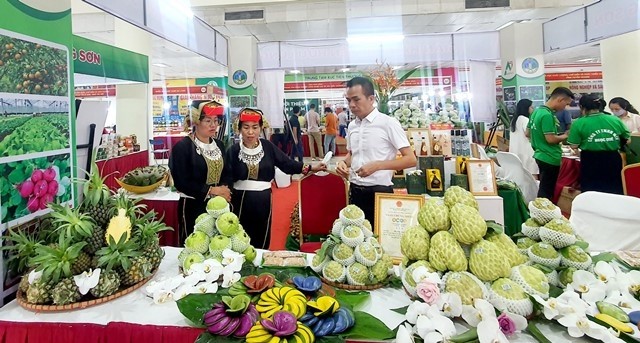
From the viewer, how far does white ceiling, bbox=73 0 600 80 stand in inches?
285

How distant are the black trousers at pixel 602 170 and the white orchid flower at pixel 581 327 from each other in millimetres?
3293

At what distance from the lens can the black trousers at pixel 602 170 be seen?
12.0 ft

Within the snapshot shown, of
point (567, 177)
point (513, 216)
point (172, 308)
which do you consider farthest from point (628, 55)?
point (172, 308)

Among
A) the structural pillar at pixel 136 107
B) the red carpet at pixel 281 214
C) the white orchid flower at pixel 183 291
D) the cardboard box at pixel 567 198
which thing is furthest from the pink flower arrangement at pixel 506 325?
the structural pillar at pixel 136 107

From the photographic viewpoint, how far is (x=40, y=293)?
1247 mm

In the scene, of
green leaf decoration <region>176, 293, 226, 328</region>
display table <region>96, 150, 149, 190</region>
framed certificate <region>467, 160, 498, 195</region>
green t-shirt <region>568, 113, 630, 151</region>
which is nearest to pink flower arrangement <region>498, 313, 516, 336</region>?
green leaf decoration <region>176, 293, 226, 328</region>

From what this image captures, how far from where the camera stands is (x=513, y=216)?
11.4 ft

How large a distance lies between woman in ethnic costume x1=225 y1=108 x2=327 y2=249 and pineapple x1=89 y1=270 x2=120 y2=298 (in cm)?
121

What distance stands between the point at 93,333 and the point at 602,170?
4162mm

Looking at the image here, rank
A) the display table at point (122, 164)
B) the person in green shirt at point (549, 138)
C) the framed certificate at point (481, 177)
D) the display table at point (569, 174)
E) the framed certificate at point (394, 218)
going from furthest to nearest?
1. the display table at point (122, 164)
2. the display table at point (569, 174)
3. the person in green shirt at point (549, 138)
4. the framed certificate at point (481, 177)
5. the framed certificate at point (394, 218)

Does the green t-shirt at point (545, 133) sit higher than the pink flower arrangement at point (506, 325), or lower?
higher

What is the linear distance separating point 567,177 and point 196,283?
195 inches

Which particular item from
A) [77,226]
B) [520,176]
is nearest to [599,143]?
[520,176]

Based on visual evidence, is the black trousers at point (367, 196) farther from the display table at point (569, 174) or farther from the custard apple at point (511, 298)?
the display table at point (569, 174)
